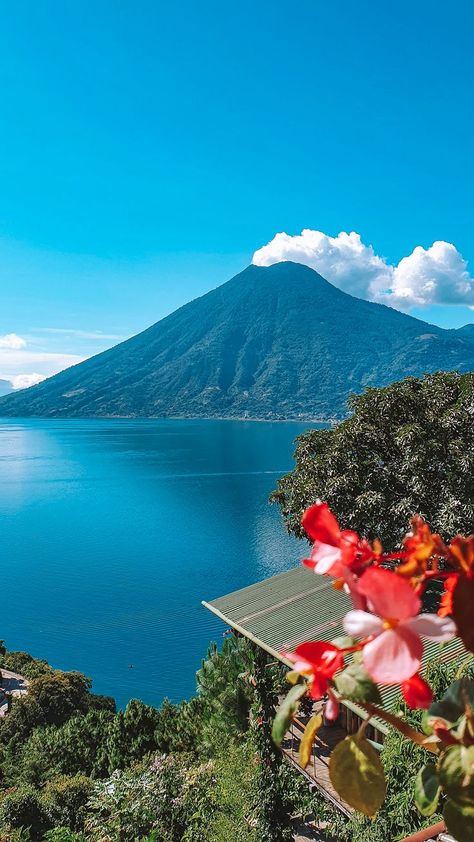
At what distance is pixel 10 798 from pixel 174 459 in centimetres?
6381

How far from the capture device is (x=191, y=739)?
9.41m

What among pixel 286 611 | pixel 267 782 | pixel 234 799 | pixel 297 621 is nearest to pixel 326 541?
pixel 267 782

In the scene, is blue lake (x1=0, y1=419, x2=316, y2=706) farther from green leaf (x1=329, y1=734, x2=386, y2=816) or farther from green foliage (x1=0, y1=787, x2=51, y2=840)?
green leaf (x1=329, y1=734, x2=386, y2=816)

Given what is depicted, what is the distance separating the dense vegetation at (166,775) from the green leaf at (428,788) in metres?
6.54

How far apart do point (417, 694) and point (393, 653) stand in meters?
0.13

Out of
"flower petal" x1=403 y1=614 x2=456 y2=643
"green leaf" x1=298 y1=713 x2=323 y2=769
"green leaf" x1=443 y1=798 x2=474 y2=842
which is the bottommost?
"green leaf" x1=443 y1=798 x2=474 y2=842

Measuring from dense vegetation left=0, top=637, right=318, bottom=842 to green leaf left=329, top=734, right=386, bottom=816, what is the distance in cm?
652

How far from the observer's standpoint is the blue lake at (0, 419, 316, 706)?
2164 centimetres

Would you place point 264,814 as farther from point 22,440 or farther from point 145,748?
point 22,440

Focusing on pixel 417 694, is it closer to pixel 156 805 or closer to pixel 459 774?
pixel 459 774

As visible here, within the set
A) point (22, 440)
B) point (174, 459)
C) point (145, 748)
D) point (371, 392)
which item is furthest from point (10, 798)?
point (22, 440)

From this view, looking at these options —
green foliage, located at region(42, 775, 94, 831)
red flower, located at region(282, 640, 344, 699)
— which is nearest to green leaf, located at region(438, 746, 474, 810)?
red flower, located at region(282, 640, 344, 699)

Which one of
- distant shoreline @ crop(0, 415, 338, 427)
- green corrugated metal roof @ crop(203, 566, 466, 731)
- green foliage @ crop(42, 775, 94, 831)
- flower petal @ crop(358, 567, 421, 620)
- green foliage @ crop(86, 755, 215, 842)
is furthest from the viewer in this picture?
distant shoreline @ crop(0, 415, 338, 427)

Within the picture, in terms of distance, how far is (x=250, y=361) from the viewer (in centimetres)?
16100
